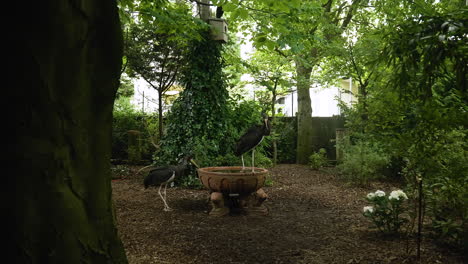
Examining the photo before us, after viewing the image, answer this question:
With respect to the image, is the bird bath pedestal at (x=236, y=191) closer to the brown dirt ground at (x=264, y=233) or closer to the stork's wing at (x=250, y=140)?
the brown dirt ground at (x=264, y=233)

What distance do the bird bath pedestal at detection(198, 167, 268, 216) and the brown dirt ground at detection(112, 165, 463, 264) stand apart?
211 mm

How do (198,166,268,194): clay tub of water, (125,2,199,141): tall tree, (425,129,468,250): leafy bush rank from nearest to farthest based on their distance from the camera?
(425,129,468,250): leafy bush
(198,166,268,194): clay tub of water
(125,2,199,141): tall tree

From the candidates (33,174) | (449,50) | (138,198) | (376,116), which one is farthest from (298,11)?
(33,174)

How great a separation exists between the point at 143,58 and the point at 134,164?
11.4 ft

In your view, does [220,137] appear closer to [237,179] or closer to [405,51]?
[237,179]

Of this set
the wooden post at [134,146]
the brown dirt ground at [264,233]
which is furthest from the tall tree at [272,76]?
the brown dirt ground at [264,233]

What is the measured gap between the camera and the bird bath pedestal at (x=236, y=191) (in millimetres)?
5203

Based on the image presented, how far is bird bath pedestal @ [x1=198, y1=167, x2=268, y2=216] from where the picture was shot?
17.1 feet

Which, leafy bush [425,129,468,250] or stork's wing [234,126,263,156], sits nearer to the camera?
leafy bush [425,129,468,250]

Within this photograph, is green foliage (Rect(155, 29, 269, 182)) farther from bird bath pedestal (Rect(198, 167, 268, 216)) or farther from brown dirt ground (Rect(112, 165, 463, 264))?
bird bath pedestal (Rect(198, 167, 268, 216))

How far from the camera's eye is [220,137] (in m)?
8.22

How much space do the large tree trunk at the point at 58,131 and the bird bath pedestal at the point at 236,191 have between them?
10.6ft

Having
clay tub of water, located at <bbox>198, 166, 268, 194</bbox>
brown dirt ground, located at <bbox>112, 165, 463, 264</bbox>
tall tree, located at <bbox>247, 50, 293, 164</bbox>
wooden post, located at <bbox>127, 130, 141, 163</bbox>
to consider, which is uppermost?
tall tree, located at <bbox>247, 50, 293, 164</bbox>

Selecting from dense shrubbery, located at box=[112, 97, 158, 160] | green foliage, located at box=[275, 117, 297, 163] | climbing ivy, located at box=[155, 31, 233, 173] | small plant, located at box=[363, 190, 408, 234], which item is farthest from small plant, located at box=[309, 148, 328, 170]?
small plant, located at box=[363, 190, 408, 234]
